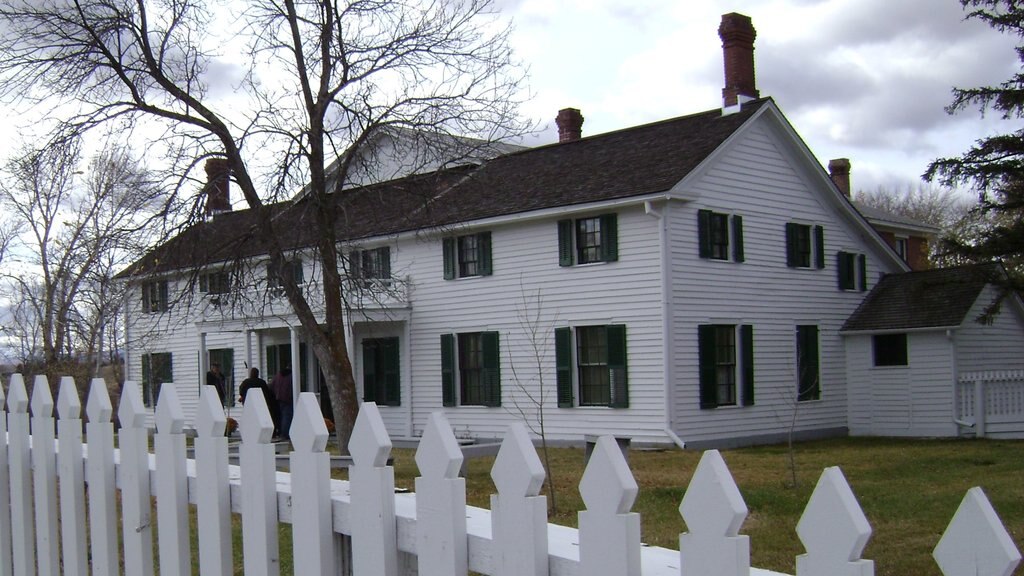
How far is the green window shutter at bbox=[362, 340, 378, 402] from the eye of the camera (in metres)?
27.2

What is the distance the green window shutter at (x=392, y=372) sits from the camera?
A: 2652 cm

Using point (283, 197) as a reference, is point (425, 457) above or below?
below

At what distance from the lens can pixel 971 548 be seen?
5.03ft

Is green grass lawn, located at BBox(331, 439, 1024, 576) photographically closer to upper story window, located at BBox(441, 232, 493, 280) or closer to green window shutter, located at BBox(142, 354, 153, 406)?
upper story window, located at BBox(441, 232, 493, 280)

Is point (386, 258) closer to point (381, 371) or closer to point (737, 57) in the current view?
point (381, 371)

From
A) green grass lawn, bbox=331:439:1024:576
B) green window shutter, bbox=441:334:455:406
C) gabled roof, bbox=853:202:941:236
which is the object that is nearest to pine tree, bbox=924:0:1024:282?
green grass lawn, bbox=331:439:1024:576

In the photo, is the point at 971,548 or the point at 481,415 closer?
the point at 971,548

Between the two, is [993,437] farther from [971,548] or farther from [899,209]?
[899,209]

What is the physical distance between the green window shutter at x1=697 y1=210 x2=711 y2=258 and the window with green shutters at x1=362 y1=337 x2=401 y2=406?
8489 mm

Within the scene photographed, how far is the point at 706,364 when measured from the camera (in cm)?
2191

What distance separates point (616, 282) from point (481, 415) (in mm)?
4881

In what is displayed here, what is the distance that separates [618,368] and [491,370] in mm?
3563

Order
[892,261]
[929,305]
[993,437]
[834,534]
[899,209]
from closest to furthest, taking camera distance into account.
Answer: [834,534] → [993,437] → [929,305] → [892,261] → [899,209]

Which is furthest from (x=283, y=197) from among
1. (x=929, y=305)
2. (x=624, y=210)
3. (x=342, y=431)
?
(x=929, y=305)
